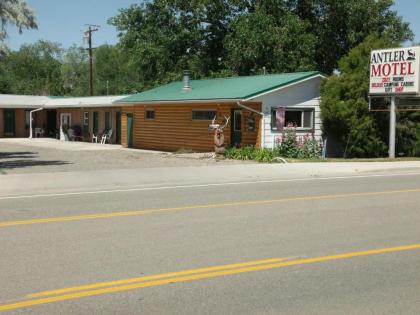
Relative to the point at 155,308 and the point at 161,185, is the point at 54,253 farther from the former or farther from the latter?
the point at 161,185

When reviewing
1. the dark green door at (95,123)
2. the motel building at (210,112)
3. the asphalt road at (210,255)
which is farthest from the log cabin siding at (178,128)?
the asphalt road at (210,255)

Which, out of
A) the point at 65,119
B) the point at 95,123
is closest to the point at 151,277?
the point at 95,123

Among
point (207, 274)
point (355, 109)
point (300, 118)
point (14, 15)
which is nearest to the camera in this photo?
point (207, 274)

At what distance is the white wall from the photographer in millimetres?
24672

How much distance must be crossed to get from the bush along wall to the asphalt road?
10.8 metres

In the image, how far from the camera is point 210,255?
277 inches

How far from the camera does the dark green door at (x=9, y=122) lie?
1752 inches

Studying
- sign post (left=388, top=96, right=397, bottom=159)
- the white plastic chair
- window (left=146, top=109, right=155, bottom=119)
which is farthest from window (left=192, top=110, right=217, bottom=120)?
the white plastic chair

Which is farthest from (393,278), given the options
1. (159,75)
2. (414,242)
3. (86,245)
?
(159,75)

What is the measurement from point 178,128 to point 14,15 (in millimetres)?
11676

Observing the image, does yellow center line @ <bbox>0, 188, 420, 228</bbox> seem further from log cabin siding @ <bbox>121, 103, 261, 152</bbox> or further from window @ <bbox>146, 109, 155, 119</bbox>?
window @ <bbox>146, 109, 155, 119</bbox>

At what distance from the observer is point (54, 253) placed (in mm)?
7098

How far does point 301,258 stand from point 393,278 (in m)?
1.14

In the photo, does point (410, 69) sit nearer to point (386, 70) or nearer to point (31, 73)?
point (386, 70)
